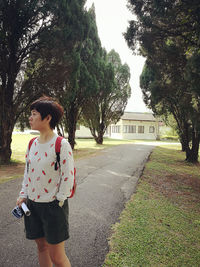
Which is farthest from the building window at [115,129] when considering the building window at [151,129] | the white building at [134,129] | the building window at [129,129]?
the building window at [151,129]

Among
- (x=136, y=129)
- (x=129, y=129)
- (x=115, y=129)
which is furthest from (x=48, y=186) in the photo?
(x=115, y=129)

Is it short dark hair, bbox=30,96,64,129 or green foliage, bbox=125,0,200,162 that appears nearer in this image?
short dark hair, bbox=30,96,64,129

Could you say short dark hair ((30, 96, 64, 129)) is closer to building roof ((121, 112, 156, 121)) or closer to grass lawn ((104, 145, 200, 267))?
grass lawn ((104, 145, 200, 267))

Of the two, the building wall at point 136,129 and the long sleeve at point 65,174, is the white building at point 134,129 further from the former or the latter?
the long sleeve at point 65,174

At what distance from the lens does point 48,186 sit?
1.68 m

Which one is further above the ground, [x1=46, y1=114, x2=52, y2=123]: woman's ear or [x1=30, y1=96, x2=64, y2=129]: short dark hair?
[x1=30, y1=96, x2=64, y2=129]: short dark hair

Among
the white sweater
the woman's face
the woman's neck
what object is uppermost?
the woman's face

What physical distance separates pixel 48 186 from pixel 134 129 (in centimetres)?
3479

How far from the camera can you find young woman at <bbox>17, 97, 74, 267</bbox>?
1.62m

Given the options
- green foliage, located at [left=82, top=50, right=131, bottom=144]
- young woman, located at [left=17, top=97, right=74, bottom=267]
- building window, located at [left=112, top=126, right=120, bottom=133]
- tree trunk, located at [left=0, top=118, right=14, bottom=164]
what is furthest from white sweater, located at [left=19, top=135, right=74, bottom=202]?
building window, located at [left=112, top=126, right=120, bottom=133]

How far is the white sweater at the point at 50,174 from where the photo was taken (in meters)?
1.64

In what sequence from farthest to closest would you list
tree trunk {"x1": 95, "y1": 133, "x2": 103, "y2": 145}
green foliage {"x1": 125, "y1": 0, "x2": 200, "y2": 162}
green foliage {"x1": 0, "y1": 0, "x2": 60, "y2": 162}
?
tree trunk {"x1": 95, "y1": 133, "x2": 103, "y2": 145} → green foliage {"x1": 0, "y1": 0, "x2": 60, "y2": 162} → green foliage {"x1": 125, "y1": 0, "x2": 200, "y2": 162}

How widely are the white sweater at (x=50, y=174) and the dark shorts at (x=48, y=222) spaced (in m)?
0.08

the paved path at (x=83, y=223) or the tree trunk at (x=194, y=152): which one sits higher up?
the tree trunk at (x=194, y=152)
